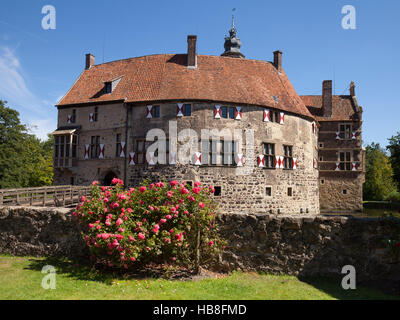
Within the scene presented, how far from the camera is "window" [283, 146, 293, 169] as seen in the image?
2248cm

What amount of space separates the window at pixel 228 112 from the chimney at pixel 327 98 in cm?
→ 1488

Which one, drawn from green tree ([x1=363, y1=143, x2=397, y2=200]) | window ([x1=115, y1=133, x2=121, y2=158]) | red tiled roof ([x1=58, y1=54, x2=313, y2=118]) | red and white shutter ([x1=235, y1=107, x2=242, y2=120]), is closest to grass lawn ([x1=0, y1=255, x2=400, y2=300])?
red and white shutter ([x1=235, y1=107, x2=242, y2=120])

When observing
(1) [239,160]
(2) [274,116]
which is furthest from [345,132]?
(1) [239,160]

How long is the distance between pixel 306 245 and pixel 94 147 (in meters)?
19.2

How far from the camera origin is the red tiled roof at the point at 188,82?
68.9ft

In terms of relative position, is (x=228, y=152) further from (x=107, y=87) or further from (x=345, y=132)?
(x=345, y=132)

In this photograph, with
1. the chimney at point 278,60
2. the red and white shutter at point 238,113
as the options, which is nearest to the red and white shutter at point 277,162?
the red and white shutter at point 238,113

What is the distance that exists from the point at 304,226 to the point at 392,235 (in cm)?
191

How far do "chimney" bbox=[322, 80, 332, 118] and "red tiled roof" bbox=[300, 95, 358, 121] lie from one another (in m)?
0.48

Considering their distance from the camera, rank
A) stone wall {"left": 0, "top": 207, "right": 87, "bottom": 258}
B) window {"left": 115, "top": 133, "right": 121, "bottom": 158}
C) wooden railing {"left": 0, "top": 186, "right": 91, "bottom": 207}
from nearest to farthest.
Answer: stone wall {"left": 0, "top": 207, "right": 87, "bottom": 258} < wooden railing {"left": 0, "top": 186, "right": 91, "bottom": 207} < window {"left": 115, "top": 133, "right": 121, "bottom": 158}

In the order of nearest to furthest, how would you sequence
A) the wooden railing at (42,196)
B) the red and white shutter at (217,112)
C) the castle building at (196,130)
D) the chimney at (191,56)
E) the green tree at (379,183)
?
1. the wooden railing at (42,196)
2. the castle building at (196,130)
3. the red and white shutter at (217,112)
4. the chimney at (191,56)
5. the green tree at (379,183)

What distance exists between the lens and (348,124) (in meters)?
31.1

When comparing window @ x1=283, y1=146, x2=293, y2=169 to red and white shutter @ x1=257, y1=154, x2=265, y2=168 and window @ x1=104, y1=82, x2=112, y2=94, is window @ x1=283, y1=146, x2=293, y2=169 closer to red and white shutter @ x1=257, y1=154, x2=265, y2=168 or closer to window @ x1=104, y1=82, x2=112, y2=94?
red and white shutter @ x1=257, y1=154, x2=265, y2=168

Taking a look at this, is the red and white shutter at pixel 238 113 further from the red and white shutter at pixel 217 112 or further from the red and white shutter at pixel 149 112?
the red and white shutter at pixel 149 112
